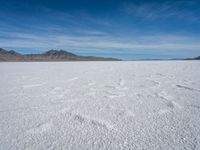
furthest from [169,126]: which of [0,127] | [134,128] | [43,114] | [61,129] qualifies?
[0,127]

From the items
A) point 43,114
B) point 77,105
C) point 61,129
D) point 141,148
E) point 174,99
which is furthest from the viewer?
point 174,99

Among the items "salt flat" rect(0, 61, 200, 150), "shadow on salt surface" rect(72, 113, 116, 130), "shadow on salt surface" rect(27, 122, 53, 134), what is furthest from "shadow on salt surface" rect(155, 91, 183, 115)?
"shadow on salt surface" rect(27, 122, 53, 134)

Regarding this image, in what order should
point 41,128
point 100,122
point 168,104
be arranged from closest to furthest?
1. point 41,128
2. point 100,122
3. point 168,104

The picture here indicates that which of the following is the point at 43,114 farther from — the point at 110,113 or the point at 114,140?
the point at 114,140

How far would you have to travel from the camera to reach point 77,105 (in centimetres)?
237

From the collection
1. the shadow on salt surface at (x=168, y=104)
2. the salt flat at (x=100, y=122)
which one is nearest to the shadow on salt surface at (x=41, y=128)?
the salt flat at (x=100, y=122)

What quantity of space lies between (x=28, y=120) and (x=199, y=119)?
6.07ft

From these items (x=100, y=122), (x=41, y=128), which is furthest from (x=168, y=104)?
(x=41, y=128)

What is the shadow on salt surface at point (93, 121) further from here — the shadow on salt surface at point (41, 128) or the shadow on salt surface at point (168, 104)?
the shadow on salt surface at point (168, 104)

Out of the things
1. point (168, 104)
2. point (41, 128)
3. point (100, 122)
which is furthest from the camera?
point (168, 104)

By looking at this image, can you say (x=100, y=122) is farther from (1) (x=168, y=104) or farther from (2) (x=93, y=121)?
(1) (x=168, y=104)

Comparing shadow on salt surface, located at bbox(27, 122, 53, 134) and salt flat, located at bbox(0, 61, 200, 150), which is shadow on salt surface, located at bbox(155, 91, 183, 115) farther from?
shadow on salt surface, located at bbox(27, 122, 53, 134)

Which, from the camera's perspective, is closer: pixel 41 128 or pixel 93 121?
pixel 41 128

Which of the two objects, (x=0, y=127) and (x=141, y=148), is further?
(x=0, y=127)
